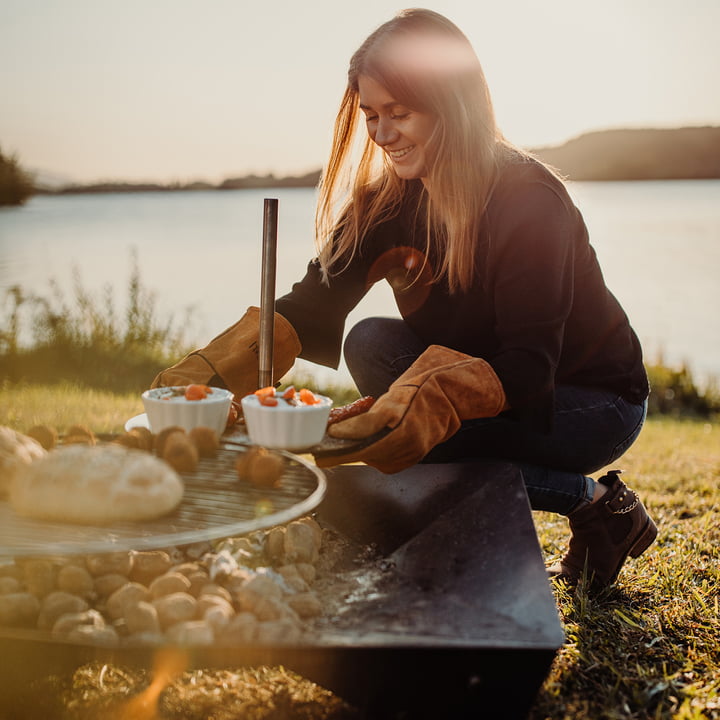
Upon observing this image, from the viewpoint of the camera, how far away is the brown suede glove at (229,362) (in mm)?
2238

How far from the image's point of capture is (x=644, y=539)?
103 inches

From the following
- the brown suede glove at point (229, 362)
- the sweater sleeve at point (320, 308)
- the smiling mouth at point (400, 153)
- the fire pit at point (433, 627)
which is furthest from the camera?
the sweater sleeve at point (320, 308)

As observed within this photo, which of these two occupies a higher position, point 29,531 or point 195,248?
point 29,531

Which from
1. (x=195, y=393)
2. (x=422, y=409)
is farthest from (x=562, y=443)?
(x=195, y=393)

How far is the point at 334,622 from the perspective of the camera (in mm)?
1870

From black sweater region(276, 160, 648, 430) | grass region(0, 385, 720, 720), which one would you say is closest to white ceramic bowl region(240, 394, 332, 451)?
black sweater region(276, 160, 648, 430)

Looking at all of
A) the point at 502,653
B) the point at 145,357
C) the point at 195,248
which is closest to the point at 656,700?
the point at 502,653

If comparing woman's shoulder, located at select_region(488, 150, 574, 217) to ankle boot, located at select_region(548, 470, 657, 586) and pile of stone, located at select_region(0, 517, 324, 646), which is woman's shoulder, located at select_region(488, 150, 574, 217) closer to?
ankle boot, located at select_region(548, 470, 657, 586)

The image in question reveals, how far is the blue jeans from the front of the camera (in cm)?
240

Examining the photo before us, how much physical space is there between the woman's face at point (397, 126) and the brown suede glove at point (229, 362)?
633 mm

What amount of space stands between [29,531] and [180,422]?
1.39ft

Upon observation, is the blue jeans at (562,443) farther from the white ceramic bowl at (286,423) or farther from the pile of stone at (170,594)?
the white ceramic bowl at (286,423)

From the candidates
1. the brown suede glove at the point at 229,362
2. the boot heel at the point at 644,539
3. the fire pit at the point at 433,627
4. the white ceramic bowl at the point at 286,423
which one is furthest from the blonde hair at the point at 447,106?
the boot heel at the point at 644,539

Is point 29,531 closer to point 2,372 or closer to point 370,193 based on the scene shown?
point 370,193
